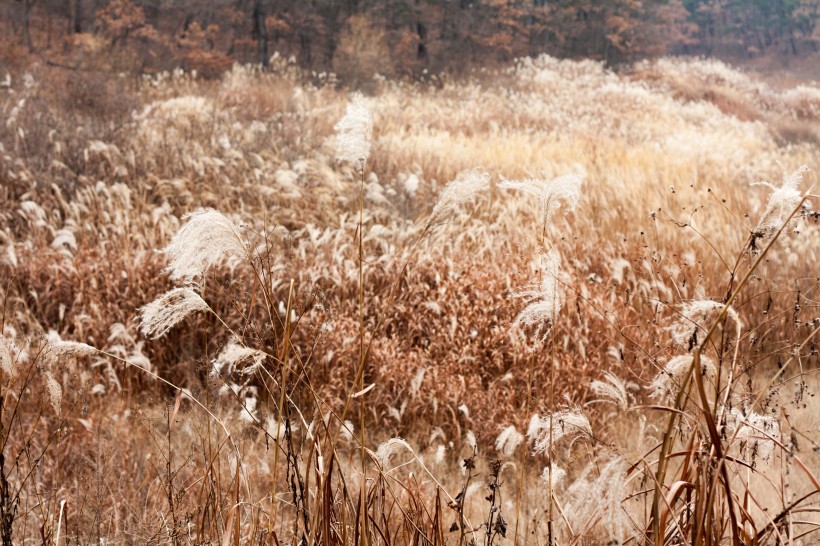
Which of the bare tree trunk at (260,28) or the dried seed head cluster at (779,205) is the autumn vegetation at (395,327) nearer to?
the dried seed head cluster at (779,205)

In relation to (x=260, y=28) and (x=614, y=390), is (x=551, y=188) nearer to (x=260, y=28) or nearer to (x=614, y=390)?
(x=614, y=390)

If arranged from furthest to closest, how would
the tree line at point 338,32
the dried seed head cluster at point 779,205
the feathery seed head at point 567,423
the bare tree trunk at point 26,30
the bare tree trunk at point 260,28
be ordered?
1. the bare tree trunk at point 260,28
2. the tree line at point 338,32
3. the bare tree trunk at point 26,30
4. the feathery seed head at point 567,423
5. the dried seed head cluster at point 779,205

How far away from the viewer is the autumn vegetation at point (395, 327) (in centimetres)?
A: 134

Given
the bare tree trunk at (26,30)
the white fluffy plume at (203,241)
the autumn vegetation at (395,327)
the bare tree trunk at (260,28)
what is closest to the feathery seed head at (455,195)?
the autumn vegetation at (395,327)

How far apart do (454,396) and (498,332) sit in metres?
0.45

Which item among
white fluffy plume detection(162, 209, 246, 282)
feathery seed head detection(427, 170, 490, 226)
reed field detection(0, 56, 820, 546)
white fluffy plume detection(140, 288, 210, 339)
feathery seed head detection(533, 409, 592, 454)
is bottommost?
reed field detection(0, 56, 820, 546)

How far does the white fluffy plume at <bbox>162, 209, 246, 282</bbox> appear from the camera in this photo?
1.18m

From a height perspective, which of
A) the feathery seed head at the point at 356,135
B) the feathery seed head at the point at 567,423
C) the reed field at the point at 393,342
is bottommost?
the reed field at the point at 393,342

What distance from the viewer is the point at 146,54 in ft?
59.9

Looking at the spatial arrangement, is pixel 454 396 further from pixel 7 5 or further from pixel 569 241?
pixel 7 5

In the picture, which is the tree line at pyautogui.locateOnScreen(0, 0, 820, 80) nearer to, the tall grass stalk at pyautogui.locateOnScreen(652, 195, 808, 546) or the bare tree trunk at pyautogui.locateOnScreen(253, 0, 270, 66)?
the bare tree trunk at pyautogui.locateOnScreen(253, 0, 270, 66)

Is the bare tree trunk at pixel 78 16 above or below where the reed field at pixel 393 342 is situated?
above

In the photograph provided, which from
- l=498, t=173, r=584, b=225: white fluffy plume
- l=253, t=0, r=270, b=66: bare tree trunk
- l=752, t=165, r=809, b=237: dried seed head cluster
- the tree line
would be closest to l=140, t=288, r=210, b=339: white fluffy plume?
l=498, t=173, r=584, b=225: white fluffy plume

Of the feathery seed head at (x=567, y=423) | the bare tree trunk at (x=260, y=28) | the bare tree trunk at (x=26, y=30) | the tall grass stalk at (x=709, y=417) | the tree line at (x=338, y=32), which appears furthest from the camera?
the bare tree trunk at (x=260, y=28)
